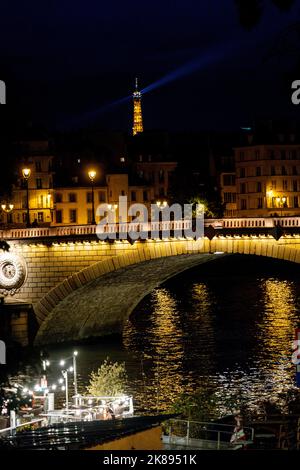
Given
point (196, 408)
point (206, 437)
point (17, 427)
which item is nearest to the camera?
point (206, 437)

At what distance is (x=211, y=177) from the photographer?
116938mm

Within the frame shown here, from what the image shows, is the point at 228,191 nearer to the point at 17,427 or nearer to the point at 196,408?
the point at 196,408

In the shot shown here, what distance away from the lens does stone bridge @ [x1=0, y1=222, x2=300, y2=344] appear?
48.9 m

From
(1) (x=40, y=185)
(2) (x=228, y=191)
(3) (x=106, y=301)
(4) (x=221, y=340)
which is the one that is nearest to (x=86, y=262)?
(3) (x=106, y=301)

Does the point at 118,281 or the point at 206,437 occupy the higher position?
the point at 118,281

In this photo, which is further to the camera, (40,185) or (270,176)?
(270,176)

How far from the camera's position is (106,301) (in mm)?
58094

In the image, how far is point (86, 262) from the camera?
52.0 metres

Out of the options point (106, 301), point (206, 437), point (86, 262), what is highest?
point (86, 262)

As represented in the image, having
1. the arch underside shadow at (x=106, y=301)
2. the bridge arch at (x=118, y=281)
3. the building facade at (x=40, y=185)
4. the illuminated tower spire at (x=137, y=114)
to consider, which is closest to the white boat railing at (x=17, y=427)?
the bridge arch at (x=118, y=281)

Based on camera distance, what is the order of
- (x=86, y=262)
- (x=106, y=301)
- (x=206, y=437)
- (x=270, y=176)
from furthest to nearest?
(x=270, y=176) < (x=106, y=301) < (x=86, y=262) < (x=206, y=437)

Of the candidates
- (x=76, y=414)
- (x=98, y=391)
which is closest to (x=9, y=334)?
(x=98, y=391)

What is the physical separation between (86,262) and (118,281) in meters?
4.03
